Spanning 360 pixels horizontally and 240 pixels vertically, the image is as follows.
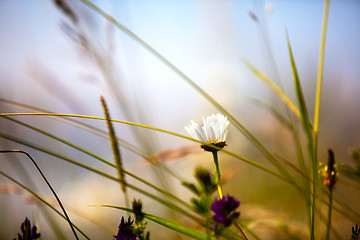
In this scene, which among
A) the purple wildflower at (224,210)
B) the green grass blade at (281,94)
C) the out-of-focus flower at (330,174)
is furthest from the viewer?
the green grass blade at (281,94)

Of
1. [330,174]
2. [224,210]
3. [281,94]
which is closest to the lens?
[224,210]

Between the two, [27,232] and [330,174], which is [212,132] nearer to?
[330,174]

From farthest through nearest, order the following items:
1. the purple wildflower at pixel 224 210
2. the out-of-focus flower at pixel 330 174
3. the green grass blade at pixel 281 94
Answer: the green grass blade at pixel 281 94 < the out-of-focus flower at pixel 330 174 < the purple wildflower at pixel 224 210

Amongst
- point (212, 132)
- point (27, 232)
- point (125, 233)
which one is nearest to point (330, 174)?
point (212, 132)

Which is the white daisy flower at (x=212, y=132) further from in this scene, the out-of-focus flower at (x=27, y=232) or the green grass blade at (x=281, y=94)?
the out-of-focus flower at (x=27, y=232)

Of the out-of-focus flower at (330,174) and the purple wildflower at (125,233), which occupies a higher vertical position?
the out-of-focus flower at (330,174)

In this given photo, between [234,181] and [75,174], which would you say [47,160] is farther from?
[234,181]

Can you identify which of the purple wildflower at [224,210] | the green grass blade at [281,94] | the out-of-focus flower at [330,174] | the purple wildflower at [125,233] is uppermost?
the green grass blade at [281,94]

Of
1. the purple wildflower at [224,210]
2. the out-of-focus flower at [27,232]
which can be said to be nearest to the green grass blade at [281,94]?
Answer: the purple wildflower at [224,210]

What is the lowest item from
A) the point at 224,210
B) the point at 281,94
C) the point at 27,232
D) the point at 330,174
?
the point at 27,232

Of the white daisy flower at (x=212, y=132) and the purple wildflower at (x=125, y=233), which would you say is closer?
the purple wildflower at (x=125, y=233)

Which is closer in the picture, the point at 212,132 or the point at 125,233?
the point at 125,233

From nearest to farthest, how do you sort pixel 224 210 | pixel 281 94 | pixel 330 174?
pixel 224 210 < pixel 330 174 < pixel 281 94
